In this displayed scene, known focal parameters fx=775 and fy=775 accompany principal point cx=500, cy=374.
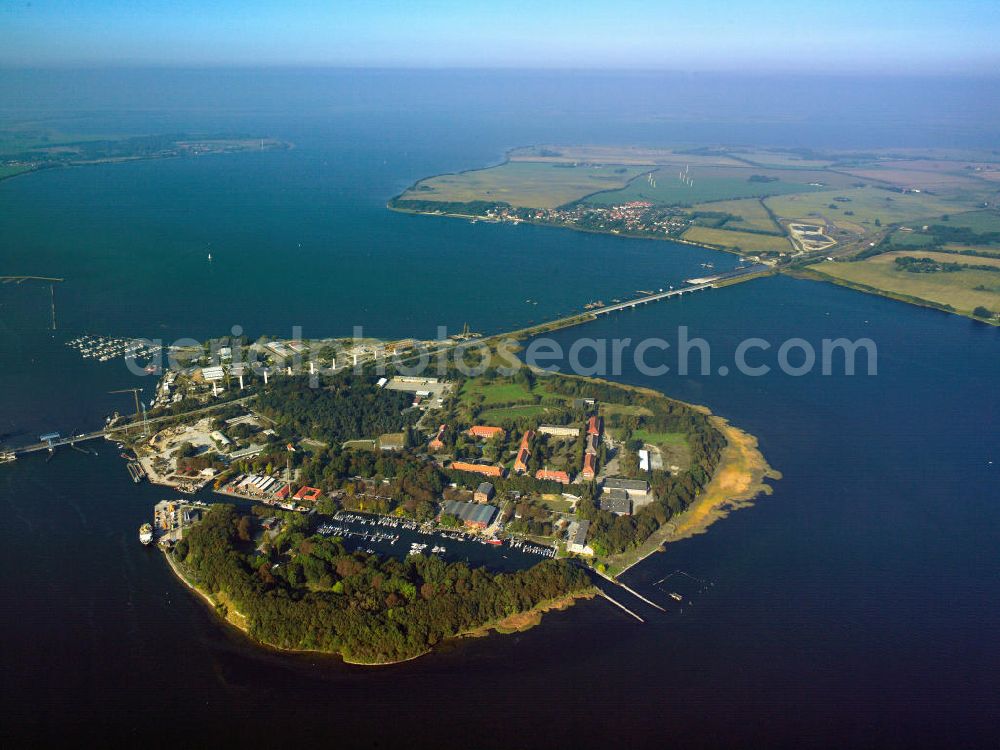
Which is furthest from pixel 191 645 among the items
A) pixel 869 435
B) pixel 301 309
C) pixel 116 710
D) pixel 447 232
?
pixel 447 232

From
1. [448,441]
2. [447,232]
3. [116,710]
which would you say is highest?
[447,232]

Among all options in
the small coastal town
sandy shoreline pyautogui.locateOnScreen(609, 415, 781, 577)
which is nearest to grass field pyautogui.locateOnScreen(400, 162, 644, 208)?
the small coastal town

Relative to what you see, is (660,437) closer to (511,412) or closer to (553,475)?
(553,475)

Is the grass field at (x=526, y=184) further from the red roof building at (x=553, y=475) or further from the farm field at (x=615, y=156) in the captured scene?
the red roof building at (x=553, y=475)

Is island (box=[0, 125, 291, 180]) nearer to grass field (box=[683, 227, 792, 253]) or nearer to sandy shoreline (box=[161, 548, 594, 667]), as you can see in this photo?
grass field (box=[683, 227, 792, 253])

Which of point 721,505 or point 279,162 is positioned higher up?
point 279,162

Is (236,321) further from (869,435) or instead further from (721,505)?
(869,435)

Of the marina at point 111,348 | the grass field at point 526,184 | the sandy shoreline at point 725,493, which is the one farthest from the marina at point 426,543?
the grass field at point 526,184
